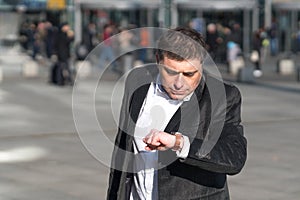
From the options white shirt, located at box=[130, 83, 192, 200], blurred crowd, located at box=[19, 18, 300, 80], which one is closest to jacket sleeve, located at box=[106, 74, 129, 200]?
white shirt, located at box=[130, 83, 192, 200]

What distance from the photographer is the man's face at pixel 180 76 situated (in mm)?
3256

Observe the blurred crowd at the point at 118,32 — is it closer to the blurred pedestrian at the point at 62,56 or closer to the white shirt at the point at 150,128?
the blurred pedestrian at the point at 62,56

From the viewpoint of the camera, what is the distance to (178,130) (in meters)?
3.36

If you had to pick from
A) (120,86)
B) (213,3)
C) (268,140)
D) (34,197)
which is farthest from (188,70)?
(213,3)

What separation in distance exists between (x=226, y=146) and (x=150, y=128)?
34cm

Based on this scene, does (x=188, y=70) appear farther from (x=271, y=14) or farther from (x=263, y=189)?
(x=271, y=14)

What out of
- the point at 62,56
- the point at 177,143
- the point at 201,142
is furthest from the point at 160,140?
the point at 62,56

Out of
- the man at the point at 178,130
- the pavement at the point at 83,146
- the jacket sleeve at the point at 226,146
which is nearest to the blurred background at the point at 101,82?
the pavement at the point at 83,146

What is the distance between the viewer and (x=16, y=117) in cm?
1605

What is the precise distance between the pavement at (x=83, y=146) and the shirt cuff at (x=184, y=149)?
0.36m

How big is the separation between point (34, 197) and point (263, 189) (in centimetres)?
260

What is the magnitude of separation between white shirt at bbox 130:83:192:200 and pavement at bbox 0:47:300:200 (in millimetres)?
154

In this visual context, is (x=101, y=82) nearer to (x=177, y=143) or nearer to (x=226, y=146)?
(x=226, y=146)

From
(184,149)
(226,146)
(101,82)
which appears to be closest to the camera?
(184,149)
